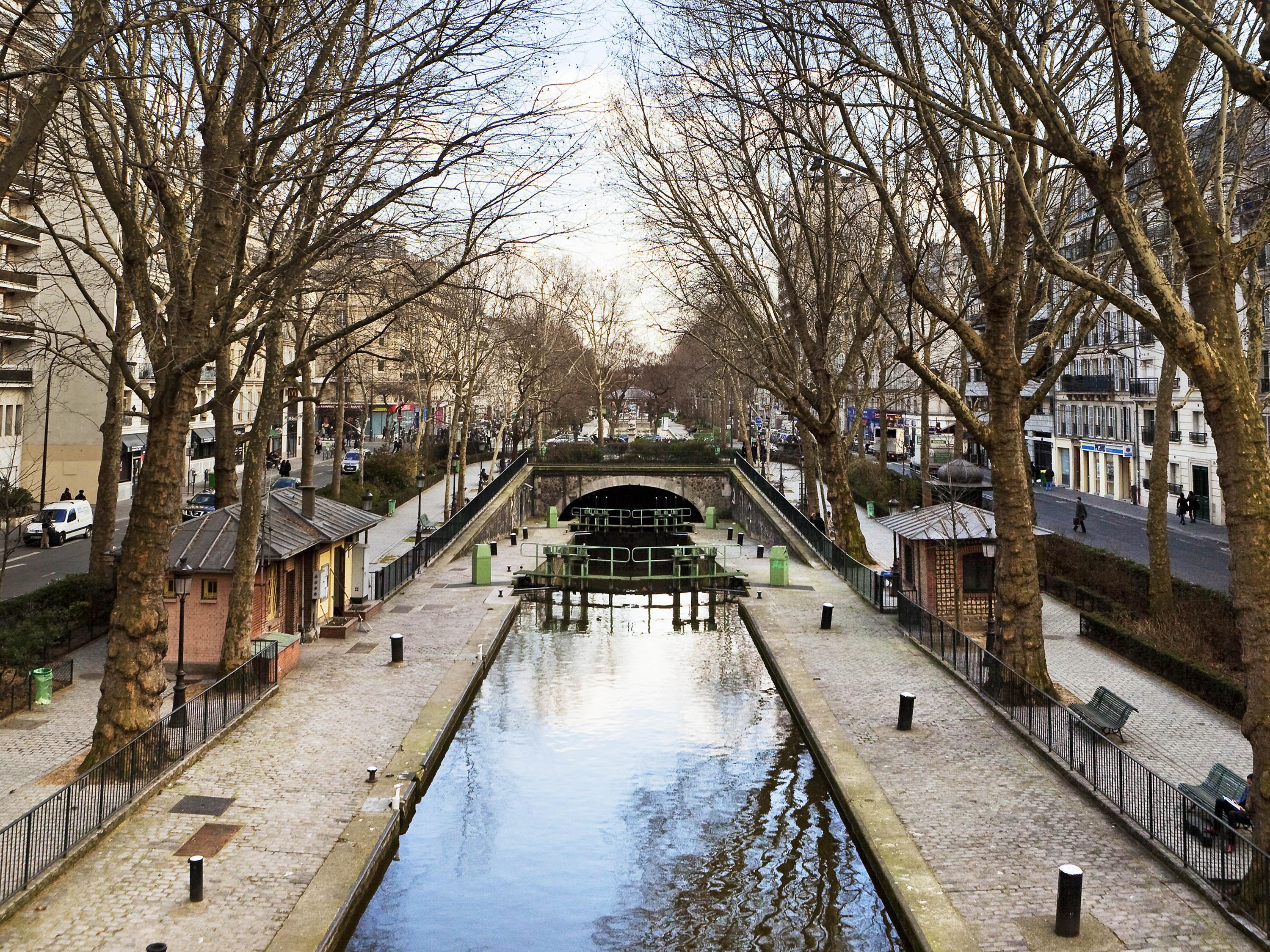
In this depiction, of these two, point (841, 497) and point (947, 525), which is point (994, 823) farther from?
point (841, 497)

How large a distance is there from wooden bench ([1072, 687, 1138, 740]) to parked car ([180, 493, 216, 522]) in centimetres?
3409

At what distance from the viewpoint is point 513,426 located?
82750mm

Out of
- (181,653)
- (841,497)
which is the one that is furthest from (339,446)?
(181,653)

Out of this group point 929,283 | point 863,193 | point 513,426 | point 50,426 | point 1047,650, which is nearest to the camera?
point 1047,650

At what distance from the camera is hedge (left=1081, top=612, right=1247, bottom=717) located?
61.8ft

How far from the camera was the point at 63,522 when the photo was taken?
42.9 m

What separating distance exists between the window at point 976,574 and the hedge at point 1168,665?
2.35 meters

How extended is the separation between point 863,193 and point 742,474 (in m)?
22.9

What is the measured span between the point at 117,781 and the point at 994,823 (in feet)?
37.0

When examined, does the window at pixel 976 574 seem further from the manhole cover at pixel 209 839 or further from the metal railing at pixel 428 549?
the manhole cover at pixel 209 839

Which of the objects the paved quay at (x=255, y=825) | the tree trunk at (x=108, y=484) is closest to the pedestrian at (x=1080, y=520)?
the paved quay at (x=255, y=825)

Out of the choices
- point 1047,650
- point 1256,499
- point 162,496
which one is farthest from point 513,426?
point 1256,499

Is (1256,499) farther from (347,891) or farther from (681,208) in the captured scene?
(681,208)

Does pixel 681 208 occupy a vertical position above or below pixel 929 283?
below
